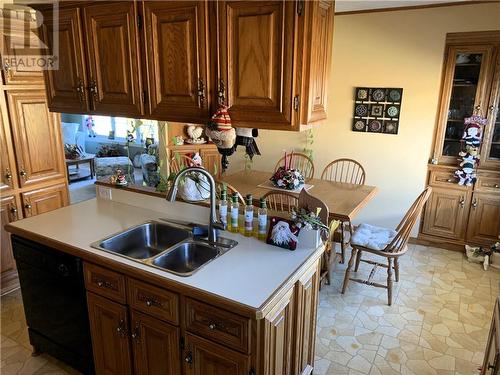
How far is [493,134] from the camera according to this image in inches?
149

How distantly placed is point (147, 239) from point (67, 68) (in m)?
1.15

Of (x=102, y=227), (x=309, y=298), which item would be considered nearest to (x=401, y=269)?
(x=309, y=298)

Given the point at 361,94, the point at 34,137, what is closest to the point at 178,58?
the point at 34,137

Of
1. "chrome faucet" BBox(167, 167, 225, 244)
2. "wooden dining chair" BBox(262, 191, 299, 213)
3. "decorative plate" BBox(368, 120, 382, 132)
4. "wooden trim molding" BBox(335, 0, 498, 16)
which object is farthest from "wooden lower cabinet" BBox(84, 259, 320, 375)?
"wooden trim molding" BBox(335, 0, 498, 16)

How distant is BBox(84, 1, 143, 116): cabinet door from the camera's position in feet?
6.34

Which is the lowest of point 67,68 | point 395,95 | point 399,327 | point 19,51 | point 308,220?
point 399,327

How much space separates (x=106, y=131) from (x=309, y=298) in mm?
7821

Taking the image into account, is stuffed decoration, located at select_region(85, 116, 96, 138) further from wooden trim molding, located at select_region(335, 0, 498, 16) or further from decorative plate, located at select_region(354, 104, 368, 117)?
decorative plate, located at select_region(354, 104, 368, 117)

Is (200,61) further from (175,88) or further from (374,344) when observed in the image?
(374,344)

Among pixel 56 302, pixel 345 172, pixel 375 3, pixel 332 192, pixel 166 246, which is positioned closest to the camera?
pixel 56 302

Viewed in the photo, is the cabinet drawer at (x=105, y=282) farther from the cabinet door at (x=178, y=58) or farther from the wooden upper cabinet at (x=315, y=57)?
the wooden upper cabinet at (x=315, y=57)

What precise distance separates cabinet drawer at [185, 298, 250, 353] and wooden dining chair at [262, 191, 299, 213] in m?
1.57

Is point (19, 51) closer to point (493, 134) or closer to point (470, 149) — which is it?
point (470, 149)

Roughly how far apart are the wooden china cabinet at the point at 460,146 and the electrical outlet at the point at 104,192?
10.9ft
